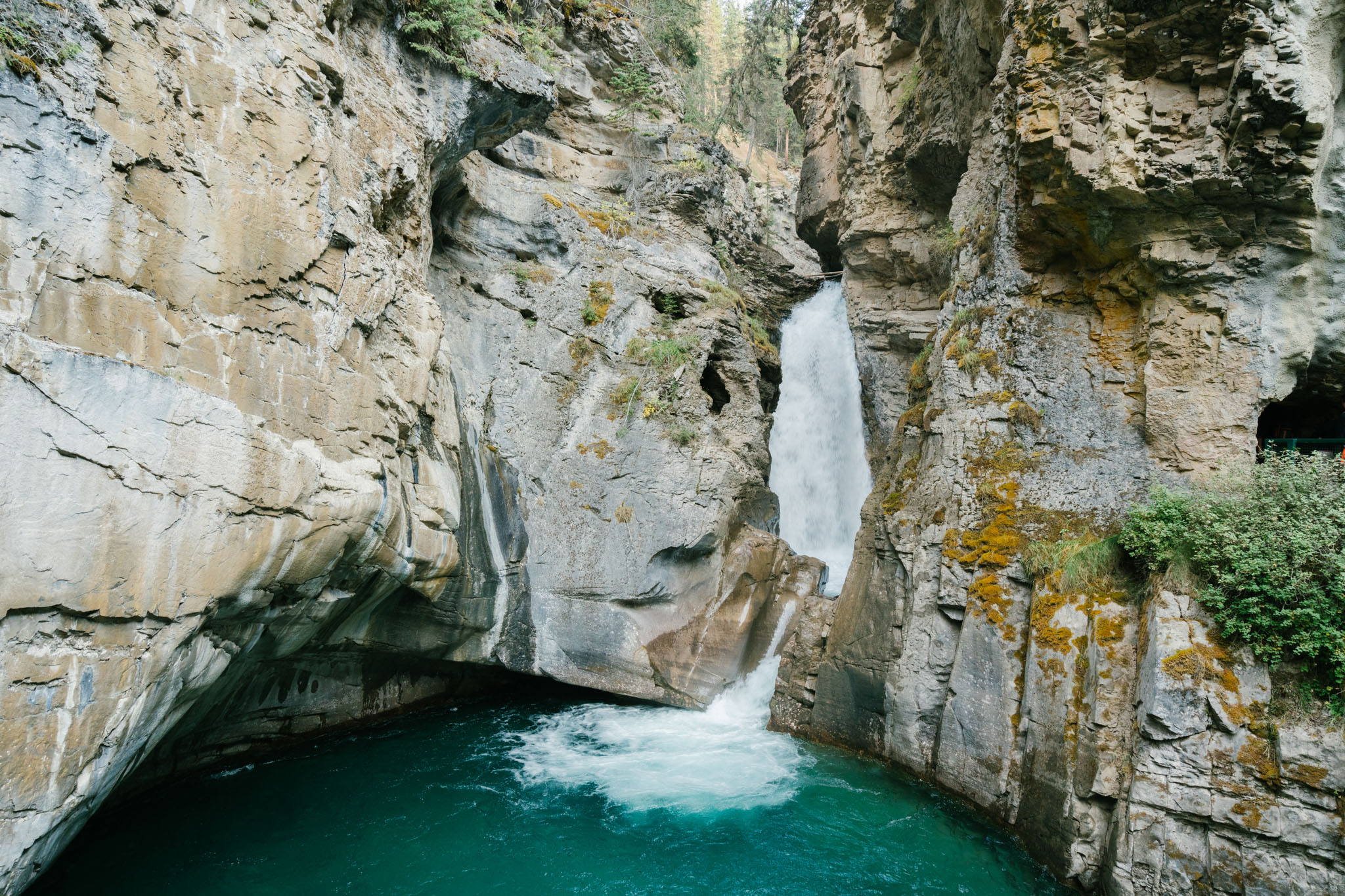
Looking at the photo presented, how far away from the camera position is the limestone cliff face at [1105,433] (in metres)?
5.56

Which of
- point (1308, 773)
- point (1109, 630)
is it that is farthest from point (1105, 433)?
point (1308, 773)

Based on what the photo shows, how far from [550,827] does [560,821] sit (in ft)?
0.53

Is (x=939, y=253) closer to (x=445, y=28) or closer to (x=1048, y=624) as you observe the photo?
(x=1048, y=624)

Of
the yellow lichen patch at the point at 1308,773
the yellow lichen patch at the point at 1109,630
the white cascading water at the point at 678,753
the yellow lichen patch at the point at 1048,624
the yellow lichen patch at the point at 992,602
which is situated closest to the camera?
the yellow lichen patch at the point at 1308,773

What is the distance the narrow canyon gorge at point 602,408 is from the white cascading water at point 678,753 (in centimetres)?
27

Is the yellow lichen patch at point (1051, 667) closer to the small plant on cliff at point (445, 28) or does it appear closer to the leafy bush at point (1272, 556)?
the leafy bush at point (1272, 556)

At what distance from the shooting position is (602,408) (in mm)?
11445

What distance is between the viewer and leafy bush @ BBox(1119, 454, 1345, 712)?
5352 mm

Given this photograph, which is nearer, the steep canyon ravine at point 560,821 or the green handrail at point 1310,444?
the steep canyon ravine at point 560,821

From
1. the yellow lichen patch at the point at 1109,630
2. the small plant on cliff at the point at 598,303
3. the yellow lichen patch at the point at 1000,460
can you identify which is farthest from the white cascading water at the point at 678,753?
the small plant on cliff at the point at 598,303

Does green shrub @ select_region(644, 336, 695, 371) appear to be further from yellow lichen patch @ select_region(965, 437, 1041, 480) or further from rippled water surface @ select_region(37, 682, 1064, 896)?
rippled water surface @ select_region(37, 682, 1064, 896)

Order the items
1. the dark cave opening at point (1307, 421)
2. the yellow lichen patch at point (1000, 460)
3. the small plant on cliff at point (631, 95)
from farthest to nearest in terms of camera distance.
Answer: the small plant on cliff at point (631, 95), the dark cave opening at point (1307, 421), the yellow lichen patch at point (1000, 460)

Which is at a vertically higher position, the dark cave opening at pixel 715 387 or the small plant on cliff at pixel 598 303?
the small plant on cliff at pixel 598 303

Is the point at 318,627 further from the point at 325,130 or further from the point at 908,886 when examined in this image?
the point at 908,886
